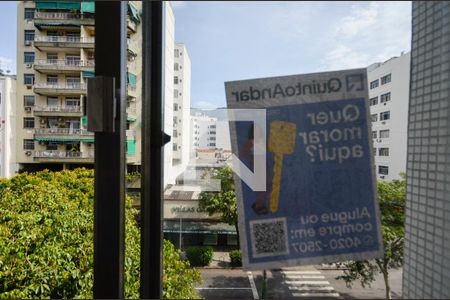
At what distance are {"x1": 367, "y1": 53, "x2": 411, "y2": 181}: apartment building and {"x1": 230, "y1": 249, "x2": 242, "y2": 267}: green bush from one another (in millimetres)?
462

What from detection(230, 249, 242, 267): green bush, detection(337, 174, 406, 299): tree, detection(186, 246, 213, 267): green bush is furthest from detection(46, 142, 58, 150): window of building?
detection(337, 174, 406, 299): tree

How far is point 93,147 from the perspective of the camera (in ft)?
2.94

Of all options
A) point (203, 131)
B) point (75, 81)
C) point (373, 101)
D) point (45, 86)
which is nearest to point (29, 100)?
point (45, 86)

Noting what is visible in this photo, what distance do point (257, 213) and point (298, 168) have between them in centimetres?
18

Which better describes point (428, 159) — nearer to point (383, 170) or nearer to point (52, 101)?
point (383, 170)

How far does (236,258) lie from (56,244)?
132 cm

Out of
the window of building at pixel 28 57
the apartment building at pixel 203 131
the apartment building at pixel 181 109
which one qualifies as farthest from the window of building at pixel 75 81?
the apartment building at pixel 203 131

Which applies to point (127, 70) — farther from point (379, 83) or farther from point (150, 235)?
point (379, 83)

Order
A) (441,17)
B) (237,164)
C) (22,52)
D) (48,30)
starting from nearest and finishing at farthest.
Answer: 1. (441,17)
2. (237,164)
3. (22,52)
4. (48,30)

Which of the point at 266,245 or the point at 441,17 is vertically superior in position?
the point at 441,17

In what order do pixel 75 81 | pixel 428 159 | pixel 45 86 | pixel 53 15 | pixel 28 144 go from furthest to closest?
pixel 45 86 → pixel 28 144 → pixel 53 15 → pixel 75 81 → pixel 428 159

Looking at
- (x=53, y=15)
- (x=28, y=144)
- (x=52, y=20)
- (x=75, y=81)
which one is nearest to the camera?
(x=75, y=81)

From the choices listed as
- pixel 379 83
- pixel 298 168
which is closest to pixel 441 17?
pixel 379 83

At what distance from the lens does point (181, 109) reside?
991mm
